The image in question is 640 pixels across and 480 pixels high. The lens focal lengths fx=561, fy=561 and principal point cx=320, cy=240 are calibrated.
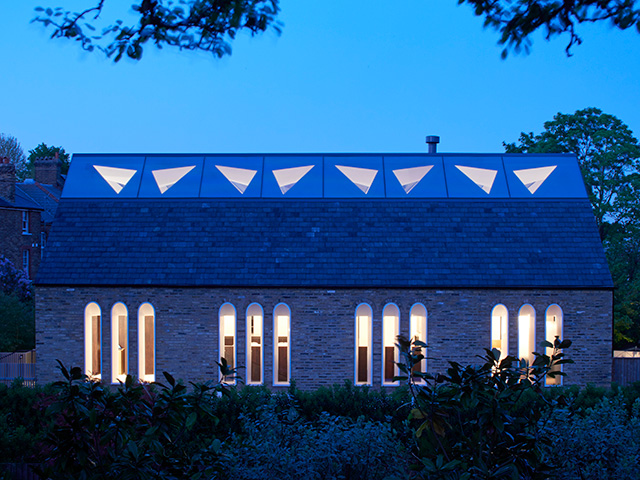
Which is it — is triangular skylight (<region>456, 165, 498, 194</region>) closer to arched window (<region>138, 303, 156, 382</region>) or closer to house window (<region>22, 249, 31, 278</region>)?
arched window (<region>138, 303, 156, 382</region>)

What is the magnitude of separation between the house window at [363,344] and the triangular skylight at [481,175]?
667 cm

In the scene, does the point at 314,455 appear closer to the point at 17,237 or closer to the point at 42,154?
the point at 17,237

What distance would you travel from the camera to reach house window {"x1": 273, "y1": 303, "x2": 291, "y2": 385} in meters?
18.4

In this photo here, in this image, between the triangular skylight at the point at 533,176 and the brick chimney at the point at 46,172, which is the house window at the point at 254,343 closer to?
the triangular skylight at the point at 533,176

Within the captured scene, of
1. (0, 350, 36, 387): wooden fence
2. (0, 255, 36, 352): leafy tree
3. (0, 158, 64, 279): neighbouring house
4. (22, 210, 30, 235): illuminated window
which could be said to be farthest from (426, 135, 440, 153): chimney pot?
(22, 210, 30, 235): illuminated window

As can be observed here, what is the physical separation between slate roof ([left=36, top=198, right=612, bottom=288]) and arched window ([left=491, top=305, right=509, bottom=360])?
90 centimetres

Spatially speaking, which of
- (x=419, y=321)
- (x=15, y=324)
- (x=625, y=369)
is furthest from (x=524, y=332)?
(x=15, y=324)

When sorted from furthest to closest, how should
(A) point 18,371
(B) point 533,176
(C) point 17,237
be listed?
(C) point 17,237, (B) point 533,176, (A) point 18,371

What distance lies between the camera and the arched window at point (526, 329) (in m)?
18.6

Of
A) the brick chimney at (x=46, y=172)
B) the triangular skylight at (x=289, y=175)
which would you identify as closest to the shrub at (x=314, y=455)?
the triangular skylight at (x=289, y=175)

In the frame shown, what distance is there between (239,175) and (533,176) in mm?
11129

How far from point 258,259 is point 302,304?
2.16 meters

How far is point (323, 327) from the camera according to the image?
18.4m

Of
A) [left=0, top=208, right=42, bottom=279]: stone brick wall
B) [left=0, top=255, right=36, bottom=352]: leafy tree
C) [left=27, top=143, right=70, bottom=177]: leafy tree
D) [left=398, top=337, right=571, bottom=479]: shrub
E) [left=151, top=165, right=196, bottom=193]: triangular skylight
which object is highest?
[left=27, top=143, right=70, bottom=177]: leafy tree
